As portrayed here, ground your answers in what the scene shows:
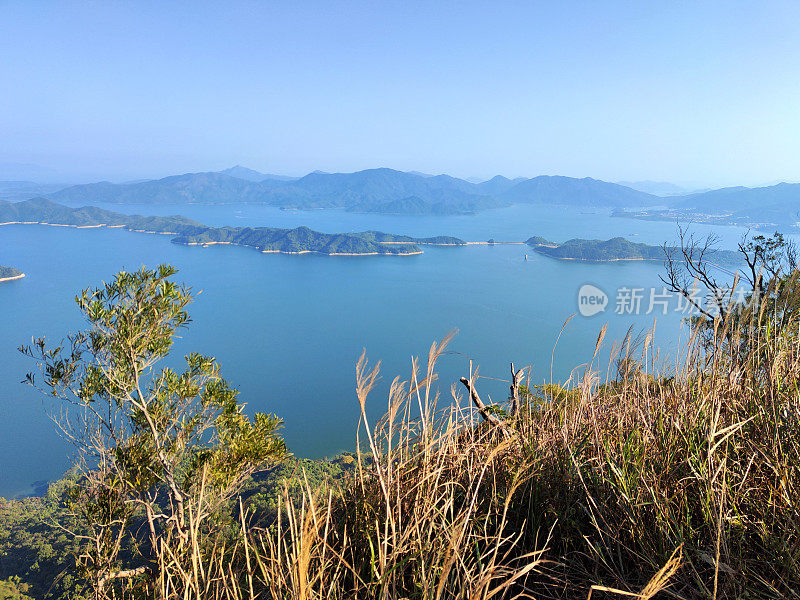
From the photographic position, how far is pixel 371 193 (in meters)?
154

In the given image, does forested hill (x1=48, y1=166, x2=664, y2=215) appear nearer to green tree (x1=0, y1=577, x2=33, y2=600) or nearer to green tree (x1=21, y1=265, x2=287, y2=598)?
green tree (x1=0, y1=577, x2=33, y2=600)

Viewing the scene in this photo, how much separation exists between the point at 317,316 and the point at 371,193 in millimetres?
118196

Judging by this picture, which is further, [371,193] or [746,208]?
[371,193]

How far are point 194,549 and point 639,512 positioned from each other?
0.68 meters

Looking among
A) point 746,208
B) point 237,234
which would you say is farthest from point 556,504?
point 746,208

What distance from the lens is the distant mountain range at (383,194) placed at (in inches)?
4764

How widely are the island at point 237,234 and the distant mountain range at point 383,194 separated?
40.6 metres

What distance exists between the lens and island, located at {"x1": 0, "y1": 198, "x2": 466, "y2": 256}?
6981 cm

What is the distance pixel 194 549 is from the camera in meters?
0.58

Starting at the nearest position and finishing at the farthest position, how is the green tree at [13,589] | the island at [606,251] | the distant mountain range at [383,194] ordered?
the green tree at [13,589] → the island at [606,251] → the distant mountain range at [383,194]

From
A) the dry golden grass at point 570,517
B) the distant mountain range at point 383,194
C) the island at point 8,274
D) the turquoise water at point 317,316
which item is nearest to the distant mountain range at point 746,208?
the distant mountain range at point 383,194

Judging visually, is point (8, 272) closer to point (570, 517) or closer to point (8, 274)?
point (8, 274)

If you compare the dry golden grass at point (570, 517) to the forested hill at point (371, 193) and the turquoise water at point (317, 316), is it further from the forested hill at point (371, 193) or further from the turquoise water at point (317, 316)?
the forested hill at point (371, 193)

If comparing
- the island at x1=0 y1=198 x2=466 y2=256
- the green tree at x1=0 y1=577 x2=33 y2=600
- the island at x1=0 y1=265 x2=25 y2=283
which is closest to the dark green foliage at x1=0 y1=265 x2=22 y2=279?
the island at x1=0 y1=265 x2=25 y2=283
